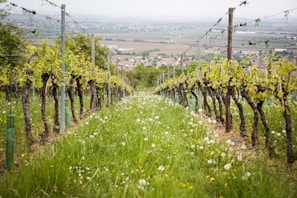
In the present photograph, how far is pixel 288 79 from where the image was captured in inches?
289

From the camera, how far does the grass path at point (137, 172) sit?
455 centimetres

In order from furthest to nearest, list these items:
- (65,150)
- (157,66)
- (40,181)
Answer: (157,66) < (65,150) < (40,181)

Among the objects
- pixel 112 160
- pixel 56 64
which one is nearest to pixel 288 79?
pixel 112 160

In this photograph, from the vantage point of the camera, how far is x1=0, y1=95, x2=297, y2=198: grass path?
4.55 meters

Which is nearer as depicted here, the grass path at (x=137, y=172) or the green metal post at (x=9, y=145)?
the grass path at (x=137, y=172)

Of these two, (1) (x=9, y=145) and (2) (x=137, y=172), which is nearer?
(2) (x=137, y=172)

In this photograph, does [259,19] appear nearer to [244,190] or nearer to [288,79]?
[288,79]

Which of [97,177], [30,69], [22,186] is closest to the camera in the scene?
[22,186]

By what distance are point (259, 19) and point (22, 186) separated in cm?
832

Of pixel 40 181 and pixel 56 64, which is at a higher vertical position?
pixel 56 64

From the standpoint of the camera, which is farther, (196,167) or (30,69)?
(30,69)

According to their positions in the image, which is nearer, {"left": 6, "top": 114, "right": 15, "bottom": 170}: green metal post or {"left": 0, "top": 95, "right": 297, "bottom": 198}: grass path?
{"left": 0, "top": 95, "right": 297, "bottom": 198}: grass path

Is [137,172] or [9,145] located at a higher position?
[9,145]

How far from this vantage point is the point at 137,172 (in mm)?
5801
